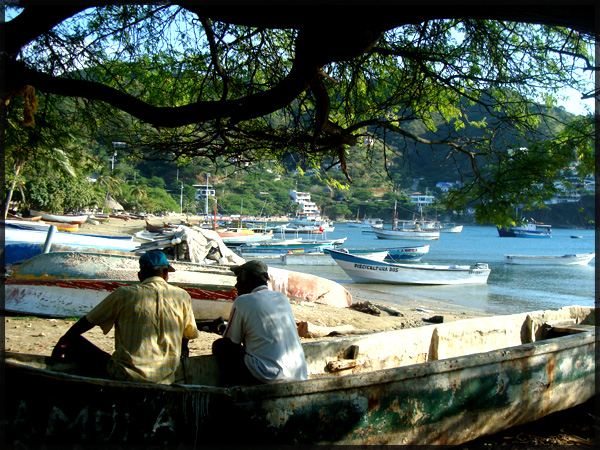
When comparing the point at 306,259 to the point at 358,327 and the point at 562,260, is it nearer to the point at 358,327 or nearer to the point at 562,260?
the point at 562,260

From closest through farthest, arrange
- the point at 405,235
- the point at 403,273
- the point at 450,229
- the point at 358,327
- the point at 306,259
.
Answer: the point at 358,327 < the point at 403,273 < the point at 306,259 < the point at 405,235 < the point at 450,229

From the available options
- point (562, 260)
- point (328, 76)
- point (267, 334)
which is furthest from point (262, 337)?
point (562, 260)

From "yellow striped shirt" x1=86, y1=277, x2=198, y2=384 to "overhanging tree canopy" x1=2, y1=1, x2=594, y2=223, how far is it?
1.84 meters

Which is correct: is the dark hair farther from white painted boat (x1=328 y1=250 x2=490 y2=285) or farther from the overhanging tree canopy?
white painted boat (x1=328 y1=250 x2=490 y2=285)

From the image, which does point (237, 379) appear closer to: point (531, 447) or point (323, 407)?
point (323, 407)

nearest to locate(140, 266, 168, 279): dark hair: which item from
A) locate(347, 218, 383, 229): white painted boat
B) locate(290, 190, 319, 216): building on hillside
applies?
locate(290, 190, 319, 216): building on hillside

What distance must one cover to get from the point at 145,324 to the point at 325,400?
54.1 inches

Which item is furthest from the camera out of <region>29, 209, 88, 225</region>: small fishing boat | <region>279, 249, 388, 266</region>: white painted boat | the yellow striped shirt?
<region>29, 209, 88, 225</region>: small fishing boat

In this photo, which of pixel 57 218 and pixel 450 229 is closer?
pixel 57 218

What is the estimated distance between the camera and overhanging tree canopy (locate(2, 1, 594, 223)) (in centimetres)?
388

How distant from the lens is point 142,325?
3.18m

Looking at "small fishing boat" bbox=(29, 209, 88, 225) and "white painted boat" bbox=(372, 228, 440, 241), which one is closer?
"small fishing boat" bbox=(29, 209, 88, 225)

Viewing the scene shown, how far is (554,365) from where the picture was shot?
4836 mm

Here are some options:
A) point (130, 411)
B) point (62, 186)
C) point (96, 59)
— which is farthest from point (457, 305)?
point (62, 186)
